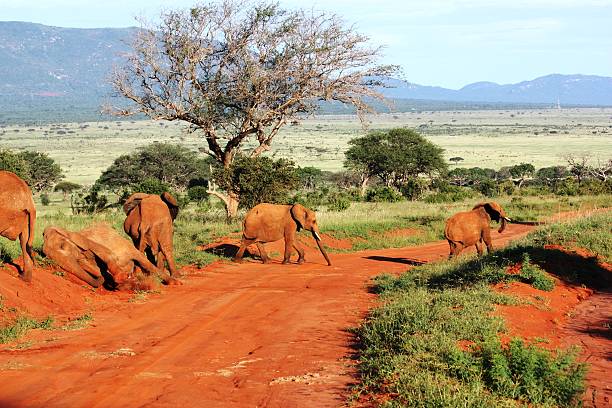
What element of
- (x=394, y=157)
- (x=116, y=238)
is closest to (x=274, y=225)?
(x=116, y=238)

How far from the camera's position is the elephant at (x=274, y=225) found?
19.6 meters

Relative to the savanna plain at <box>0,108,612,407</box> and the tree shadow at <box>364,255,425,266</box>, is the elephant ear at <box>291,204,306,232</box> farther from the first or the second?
the tree shadow at <box>364,255,425,266</box>

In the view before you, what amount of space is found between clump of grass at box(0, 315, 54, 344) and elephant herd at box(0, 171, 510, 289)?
155cm

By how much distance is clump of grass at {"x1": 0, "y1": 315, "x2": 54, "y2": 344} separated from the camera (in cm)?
1052

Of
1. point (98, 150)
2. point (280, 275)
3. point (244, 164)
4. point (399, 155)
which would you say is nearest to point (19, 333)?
point (280, 275)

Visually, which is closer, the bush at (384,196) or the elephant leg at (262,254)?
the elephant leg at (262,254)

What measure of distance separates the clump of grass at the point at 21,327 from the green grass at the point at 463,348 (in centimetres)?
457

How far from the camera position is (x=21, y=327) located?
1101cm

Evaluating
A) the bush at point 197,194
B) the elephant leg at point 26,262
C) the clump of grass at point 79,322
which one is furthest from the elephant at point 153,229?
the bush at point 197,194

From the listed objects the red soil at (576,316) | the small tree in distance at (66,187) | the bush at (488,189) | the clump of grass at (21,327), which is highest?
the clump of grass at (21,327)

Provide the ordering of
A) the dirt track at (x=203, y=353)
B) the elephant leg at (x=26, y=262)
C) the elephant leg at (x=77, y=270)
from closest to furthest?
the dirt track at (x=203, y=353) < the elephant leg at (x=26, y=262) < the elephant leg at (x=77, y=270)

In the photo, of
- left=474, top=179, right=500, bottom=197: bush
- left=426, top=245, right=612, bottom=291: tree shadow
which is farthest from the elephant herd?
left=474, top=179, right=500, bottom=197: bush

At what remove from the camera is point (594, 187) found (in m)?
40.0

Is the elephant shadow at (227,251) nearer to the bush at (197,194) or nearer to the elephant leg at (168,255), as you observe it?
the elephant leg at (168,255)
